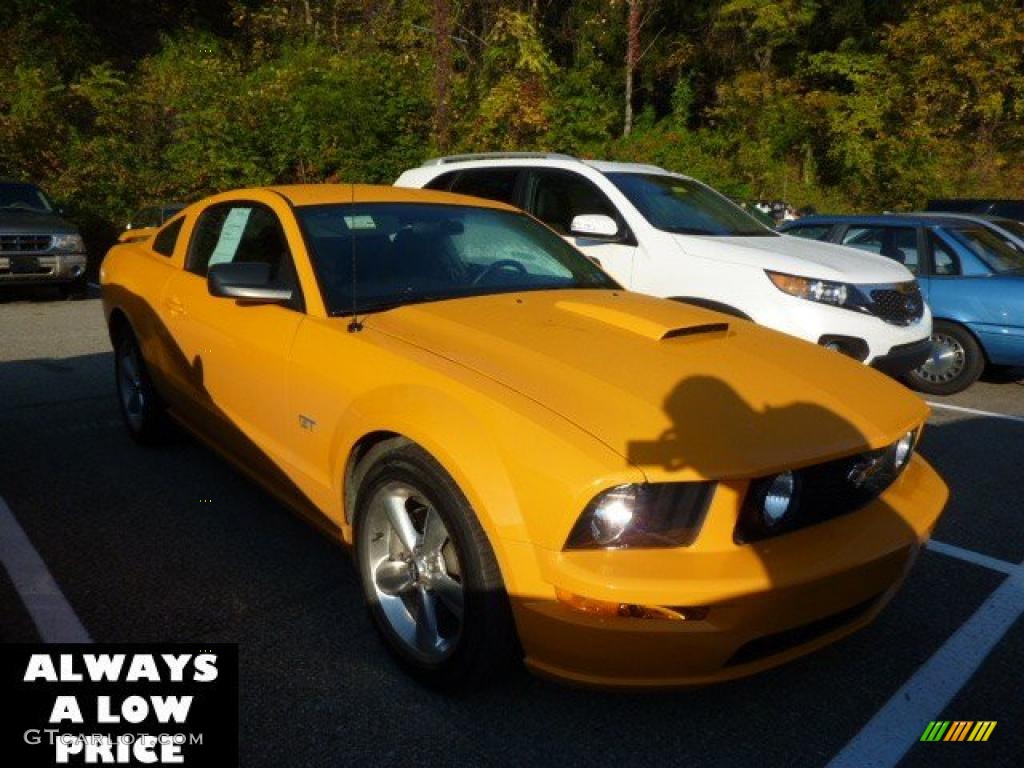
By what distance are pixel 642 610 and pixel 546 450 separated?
18.5 inches

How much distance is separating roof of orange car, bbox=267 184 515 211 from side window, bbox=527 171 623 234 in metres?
2.30

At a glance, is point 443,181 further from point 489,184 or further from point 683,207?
point 683,207

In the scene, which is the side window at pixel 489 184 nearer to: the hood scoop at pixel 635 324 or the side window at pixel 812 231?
the side window at pixel 812 231

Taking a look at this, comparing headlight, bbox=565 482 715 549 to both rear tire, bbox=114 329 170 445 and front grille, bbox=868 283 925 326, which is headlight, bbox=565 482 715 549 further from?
front grille, bbox=868 283 925 326

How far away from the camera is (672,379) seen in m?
2.57

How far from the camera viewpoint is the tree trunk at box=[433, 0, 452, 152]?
54.3ft

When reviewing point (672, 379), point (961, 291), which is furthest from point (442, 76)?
point (672, 379)

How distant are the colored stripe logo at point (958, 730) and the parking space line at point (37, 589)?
2718mm

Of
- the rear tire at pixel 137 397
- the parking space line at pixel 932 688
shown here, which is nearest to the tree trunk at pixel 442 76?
the rear tire at pixel 137 397

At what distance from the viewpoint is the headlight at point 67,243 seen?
1072cm

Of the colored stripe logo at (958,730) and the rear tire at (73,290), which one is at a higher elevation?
the colored stripe logo at (958,730)

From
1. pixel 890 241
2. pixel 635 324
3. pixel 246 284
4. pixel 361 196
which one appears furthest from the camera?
pixel 890 241

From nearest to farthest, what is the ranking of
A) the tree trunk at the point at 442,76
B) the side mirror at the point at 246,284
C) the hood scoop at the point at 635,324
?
1. the hood scoop at the point at 635,324
2. the side mirror at the point at 246,284
3. the tree trunk at the point at 442,76

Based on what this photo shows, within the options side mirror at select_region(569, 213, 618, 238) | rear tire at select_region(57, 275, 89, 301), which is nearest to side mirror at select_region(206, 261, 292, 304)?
side mirror at select_region(569, 213, 618, 238)
